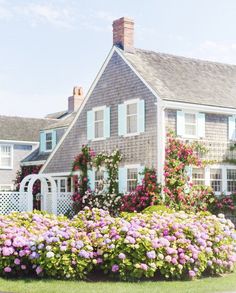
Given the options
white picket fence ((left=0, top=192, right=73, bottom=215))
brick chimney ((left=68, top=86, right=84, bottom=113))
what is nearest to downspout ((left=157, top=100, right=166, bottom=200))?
white picket fence ((left=0, top=192, right=73, bottom=215))

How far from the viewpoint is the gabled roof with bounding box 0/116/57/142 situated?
46.5 meters

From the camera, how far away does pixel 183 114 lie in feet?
91.5

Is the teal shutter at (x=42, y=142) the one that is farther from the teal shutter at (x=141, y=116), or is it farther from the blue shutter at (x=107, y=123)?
the teal shutter at (x=141, y=116)

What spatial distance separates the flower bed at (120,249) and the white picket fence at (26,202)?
46.9 ft

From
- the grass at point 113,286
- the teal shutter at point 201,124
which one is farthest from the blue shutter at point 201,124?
the grass at point 113,286

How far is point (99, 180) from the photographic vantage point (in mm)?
30609

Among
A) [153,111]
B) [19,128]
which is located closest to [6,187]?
[19,128]

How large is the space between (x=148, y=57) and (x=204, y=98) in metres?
3.85

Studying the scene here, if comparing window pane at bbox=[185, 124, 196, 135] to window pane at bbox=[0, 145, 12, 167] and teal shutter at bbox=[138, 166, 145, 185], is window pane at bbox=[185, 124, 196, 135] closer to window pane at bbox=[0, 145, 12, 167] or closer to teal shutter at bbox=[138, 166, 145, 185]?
teal shutter at bbox=[138, 166, 145, 185]

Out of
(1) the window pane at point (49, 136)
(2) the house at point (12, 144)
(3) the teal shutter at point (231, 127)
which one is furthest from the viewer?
(2) the house at point (12, 144)

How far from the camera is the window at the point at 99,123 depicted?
3089 centimetres

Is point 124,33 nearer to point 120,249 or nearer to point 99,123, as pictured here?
point 99,123

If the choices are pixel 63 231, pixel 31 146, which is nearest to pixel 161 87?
pixel 63 231

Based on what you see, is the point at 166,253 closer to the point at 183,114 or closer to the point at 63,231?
the point at 63,231
